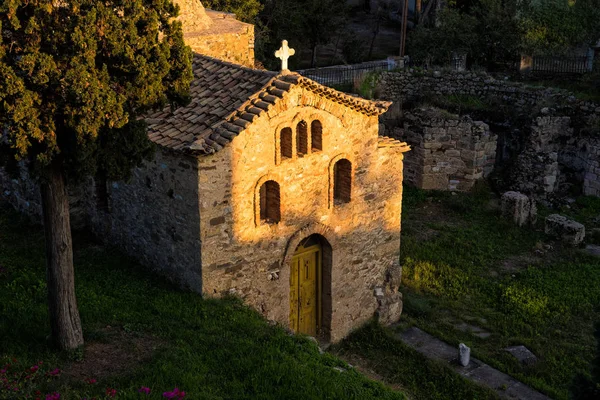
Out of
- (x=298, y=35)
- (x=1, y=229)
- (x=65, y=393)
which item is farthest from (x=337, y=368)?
(x=298, y=35)

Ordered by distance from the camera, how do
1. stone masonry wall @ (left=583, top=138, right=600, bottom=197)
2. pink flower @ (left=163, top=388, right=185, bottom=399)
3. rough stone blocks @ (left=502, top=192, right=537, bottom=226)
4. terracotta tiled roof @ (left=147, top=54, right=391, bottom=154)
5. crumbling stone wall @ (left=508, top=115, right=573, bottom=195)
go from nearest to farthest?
pink flower @ (left=163, top=388, right=185, bottom=399) < terracotta tiled roof @ (left=147, top=54, right=391, bottom=154) < rough stone blocks @ (left=502, top=192, right=537, bottom=226) < stone masonry wall @ (left=583, top=138, right=600, bottom=197) < crumbling stone wall @ (left=508, top=115, right=573, bottom=195)

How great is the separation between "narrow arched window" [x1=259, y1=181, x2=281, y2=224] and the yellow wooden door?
1.14m

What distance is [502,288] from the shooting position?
18.7m

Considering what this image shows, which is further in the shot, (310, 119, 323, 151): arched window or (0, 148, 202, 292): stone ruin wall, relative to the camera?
(310, 119, 323, 151): arched window

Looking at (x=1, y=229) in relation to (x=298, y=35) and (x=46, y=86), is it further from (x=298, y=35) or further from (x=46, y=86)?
(x=298, y=35)

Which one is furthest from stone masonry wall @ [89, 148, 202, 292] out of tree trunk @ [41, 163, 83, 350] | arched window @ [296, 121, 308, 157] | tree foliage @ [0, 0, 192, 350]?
tree trunk @ [41, 163, 83, 350]

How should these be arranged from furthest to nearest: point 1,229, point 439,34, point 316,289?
point 439,34
point 1,229
point 316,289

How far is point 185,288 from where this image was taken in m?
14.4

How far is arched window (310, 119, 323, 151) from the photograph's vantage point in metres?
14.7

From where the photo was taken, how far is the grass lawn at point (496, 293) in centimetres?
1582

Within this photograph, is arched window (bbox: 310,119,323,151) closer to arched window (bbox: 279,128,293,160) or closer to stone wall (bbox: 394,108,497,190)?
arched window (bbox: 279,128,293,160)

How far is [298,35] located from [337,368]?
28.2 metres

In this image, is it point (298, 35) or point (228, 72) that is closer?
point (228, 72)

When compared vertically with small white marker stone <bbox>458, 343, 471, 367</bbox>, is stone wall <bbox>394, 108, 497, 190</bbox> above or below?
above
